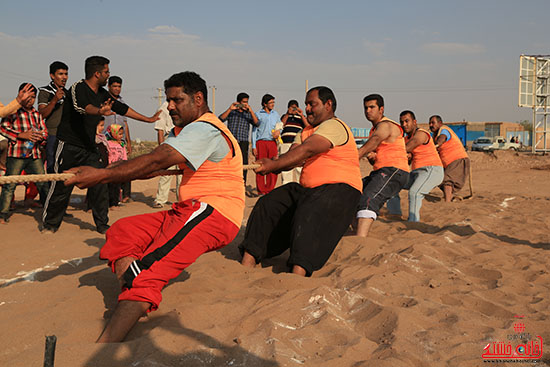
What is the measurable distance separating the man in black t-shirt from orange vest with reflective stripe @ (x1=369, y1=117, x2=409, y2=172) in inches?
129

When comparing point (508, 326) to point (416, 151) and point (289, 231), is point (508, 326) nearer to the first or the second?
point (289, 231)

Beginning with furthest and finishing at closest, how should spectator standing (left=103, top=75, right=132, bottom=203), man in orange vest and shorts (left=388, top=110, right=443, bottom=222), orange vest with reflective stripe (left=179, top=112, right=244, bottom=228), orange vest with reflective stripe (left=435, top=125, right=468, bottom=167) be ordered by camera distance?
orange vest with reflective stripe (left=435, top=125, right=468, bottom=167), spectator standing (left=103, top=75, right=132, bottom=203), man in orange vest and shorts (left=388, top=110, right=443, bottom=222), orange vest with reflective stripe (left=179, top=112, right=244, bottom=228)

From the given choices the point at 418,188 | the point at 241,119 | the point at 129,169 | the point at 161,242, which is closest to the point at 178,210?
the point at 161,242

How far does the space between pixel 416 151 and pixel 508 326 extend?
4.99m

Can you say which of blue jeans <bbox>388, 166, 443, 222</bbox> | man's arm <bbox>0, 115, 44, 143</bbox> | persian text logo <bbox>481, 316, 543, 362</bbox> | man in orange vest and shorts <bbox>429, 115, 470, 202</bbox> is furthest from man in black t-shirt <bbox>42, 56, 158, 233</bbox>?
man in orange vest and shorts <bbox>429, 115, 470, 202</bbox>

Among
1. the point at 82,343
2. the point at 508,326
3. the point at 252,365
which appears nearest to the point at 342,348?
the point at 252,365

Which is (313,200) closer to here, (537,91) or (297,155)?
(297,155)

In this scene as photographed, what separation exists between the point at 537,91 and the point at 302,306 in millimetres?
28438

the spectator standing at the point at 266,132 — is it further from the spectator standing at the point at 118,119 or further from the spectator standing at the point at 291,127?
the spectator standing at the point at 118,119

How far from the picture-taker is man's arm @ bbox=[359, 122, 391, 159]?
593cm

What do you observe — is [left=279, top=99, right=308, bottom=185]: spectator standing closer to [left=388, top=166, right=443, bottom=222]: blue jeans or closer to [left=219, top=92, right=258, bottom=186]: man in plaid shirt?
[left=219, top=92, right=258, bottom=186]: man in plaid shirt

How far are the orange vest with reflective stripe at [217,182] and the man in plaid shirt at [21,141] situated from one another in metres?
3.81

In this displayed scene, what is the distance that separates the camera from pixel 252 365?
249 centimetres

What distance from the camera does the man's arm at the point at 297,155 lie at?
4109 mm
